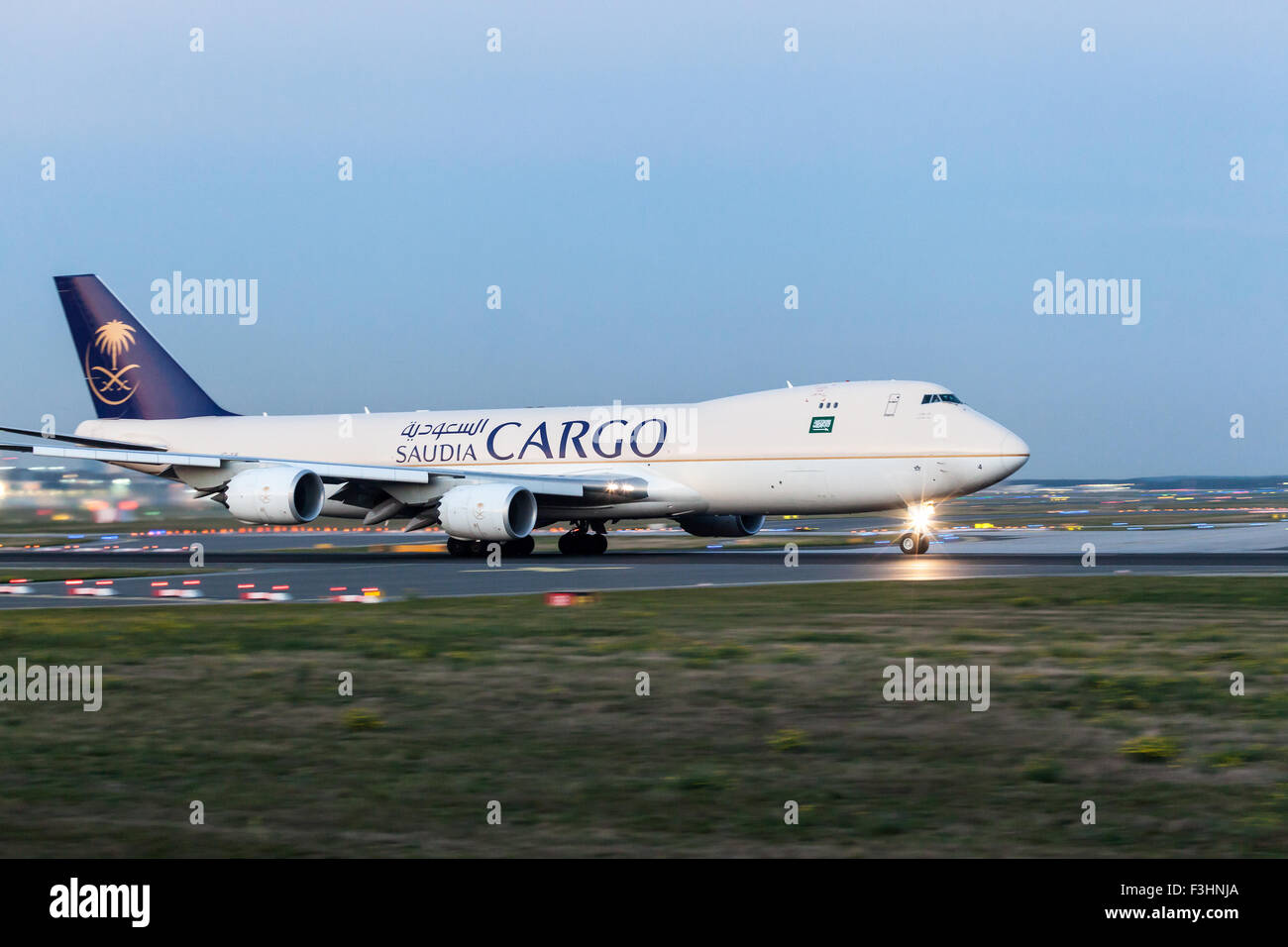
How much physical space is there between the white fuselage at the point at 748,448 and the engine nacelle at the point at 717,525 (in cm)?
246

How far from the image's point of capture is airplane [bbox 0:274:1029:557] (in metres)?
34.3

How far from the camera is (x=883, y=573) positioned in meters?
26.8

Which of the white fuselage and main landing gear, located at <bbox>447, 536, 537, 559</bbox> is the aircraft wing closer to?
the white fuselage

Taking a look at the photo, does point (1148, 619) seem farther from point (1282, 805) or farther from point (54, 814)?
point (54, 814)

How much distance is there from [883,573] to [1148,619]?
917cm

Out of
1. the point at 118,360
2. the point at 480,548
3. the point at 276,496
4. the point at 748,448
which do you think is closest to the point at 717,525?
the point at 748,448

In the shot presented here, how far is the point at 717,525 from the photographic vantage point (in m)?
39.8

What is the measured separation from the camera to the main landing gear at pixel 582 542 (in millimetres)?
39156

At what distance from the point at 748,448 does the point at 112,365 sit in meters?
23.9

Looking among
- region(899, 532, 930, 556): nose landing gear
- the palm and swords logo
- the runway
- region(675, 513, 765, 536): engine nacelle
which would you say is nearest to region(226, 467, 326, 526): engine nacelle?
the runway

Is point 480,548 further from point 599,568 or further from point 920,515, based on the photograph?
point 920,515

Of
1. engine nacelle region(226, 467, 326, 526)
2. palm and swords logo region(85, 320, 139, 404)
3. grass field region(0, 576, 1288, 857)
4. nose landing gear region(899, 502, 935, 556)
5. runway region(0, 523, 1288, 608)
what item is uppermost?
palm and swords logo region(85, 320, 139, 404)

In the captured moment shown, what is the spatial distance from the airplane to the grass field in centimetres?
1644

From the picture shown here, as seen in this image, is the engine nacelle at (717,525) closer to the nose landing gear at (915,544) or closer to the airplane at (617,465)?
the airplane at (617,465)
